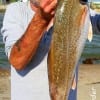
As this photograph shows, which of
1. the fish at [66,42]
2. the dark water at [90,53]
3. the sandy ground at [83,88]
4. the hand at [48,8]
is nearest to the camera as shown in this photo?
the fish at [66,42]

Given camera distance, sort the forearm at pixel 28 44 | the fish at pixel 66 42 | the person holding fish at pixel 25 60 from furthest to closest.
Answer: the person holding fish at pixel 25 60 → the forearm at pixel 28 44 → the fish at pixel 66 42

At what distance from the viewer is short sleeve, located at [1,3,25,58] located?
3.43 meters

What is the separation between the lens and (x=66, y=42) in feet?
9.19

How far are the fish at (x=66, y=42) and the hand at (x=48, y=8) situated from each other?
0.11 meters

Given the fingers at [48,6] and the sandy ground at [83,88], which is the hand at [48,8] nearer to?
the fingers at [48,6]

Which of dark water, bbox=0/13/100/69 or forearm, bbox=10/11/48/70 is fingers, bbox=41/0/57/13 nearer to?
forearm, bbox=10/11/48/70

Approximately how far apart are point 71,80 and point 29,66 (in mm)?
650

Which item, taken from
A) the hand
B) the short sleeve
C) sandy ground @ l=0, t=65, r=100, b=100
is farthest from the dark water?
the hand

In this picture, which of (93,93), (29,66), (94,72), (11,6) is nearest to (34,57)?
(29,66)

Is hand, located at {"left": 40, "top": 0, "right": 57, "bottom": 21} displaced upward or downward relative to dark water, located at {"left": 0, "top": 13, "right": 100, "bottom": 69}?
upward

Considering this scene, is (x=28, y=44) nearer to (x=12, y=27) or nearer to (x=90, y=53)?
(x=12, y=27)

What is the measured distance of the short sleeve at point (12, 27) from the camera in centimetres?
343

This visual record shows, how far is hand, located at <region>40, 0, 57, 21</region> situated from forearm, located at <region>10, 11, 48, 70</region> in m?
0.06

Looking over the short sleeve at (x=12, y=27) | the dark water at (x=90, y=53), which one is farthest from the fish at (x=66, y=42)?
the dark water at (x=90, y=53)
